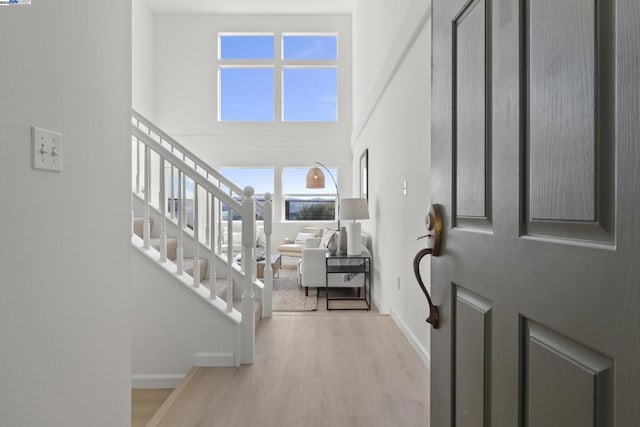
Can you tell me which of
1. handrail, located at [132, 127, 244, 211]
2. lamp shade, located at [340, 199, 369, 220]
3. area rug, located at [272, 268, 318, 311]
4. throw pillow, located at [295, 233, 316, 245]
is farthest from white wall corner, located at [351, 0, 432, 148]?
throw pillow, located at [295, 233, 316, 245]

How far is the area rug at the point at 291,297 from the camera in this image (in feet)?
15.7

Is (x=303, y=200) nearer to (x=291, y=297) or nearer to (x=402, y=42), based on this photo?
(x=291, y=297)

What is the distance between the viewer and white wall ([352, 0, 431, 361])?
2.60 m

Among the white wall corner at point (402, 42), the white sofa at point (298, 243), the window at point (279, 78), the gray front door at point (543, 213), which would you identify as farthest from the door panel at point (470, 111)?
the window at point (279, 78)

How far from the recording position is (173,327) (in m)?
2.56

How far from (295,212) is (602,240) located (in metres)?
8.09

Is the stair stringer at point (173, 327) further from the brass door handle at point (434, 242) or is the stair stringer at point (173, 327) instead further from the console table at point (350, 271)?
the console table at point (350, 271)

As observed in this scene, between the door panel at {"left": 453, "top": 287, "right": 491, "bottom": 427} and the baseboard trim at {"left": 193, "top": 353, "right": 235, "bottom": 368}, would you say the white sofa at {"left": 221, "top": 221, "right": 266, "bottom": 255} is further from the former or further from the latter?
the door panel at {"left": 453, "top": 287, "right": 491, "bottom": 427}

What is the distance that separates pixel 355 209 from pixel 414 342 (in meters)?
2.31

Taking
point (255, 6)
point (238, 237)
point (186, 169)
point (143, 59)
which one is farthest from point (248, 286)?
point (255, 6)

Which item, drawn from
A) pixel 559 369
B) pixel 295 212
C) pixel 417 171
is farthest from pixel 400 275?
pixel 295 212

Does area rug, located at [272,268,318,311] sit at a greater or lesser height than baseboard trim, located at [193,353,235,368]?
lesser

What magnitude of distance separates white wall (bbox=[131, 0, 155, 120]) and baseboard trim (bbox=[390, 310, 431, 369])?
6.34 metres

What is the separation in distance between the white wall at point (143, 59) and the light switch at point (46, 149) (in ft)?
22.1
